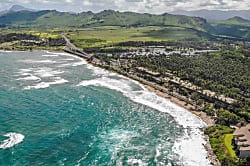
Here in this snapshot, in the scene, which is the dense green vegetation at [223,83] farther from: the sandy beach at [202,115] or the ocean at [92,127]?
the ocean at [92,127]

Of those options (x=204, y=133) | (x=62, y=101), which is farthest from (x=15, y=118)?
(x=204, y=133)

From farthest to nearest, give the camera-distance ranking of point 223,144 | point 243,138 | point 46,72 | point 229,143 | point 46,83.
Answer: point 46,72 < point 46,83 < point 229,143 < point 223,144 < point 243,138

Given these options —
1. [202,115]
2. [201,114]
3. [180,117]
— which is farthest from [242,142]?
[180,117]

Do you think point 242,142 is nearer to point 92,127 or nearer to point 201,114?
point 201,114

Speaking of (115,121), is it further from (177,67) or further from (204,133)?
(177,67)

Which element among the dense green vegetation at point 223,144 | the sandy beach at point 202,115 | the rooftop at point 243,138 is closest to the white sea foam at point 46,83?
the sandy beach at point 202,115
